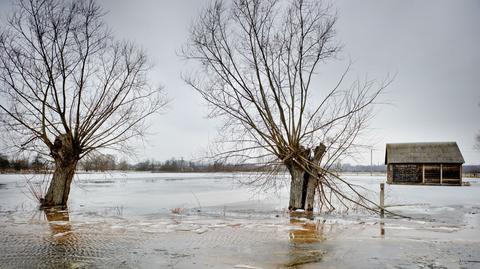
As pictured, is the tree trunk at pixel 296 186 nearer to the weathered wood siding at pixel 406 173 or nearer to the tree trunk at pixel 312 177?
the tree trunk at pixel 312 177

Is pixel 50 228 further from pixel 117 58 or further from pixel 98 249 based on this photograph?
pixel 117 58

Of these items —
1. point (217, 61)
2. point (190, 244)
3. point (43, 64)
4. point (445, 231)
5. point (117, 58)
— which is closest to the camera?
point (190, 244)

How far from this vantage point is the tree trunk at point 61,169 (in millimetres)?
13438

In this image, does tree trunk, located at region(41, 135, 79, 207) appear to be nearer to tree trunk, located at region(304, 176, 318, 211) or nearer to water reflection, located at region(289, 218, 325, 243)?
water reflection, located at region(289, 218, 325, 243)

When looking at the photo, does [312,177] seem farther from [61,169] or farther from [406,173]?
[406,173]

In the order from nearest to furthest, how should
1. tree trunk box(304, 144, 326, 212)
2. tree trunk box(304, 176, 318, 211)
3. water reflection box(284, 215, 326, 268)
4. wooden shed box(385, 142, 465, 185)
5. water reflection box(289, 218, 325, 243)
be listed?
water reflection box(284, 215, 326, 268)
water reflection box(289, 218, 325, 243)
tree trunk box(304, 144, 326, 212)
tree trunk box(304, 176, 318, 211)
wooden shed box(385, 142, 465, 185)

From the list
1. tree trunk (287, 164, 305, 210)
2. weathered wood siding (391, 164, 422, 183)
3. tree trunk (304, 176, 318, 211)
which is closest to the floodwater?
tree trunk (304, 176, 318, 211)

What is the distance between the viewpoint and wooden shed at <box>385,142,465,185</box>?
33656 millimetres

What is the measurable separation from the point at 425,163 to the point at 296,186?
1057 inches

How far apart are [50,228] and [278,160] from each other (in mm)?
7211

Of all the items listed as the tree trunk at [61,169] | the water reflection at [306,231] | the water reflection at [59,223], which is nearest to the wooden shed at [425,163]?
the water reflection at [306,231]

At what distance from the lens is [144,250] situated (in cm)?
665

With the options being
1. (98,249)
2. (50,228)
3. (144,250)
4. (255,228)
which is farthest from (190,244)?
(50,228)

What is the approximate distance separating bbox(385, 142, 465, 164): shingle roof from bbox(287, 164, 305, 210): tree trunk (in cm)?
2556
